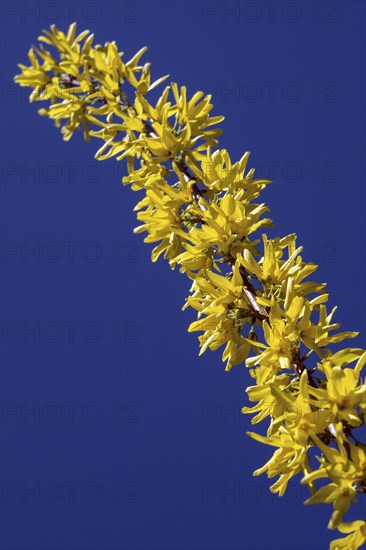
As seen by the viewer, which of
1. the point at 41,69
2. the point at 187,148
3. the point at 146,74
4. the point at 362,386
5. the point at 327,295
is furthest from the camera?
the point at 41,69

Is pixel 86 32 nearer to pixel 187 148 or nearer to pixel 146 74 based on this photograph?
pixel 146 74

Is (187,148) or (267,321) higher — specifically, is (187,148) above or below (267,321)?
above

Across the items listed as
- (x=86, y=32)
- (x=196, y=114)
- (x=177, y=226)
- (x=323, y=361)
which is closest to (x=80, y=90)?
(x=86, y=32)

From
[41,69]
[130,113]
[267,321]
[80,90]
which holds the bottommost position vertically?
[267,321]

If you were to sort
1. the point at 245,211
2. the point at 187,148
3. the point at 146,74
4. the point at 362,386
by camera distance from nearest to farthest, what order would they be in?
the point at 362,386
the point at 245,211
the point at 187,148
the point at 146,74

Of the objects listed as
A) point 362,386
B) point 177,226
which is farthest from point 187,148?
point 362,386

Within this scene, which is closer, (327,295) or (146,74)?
(327,295)
